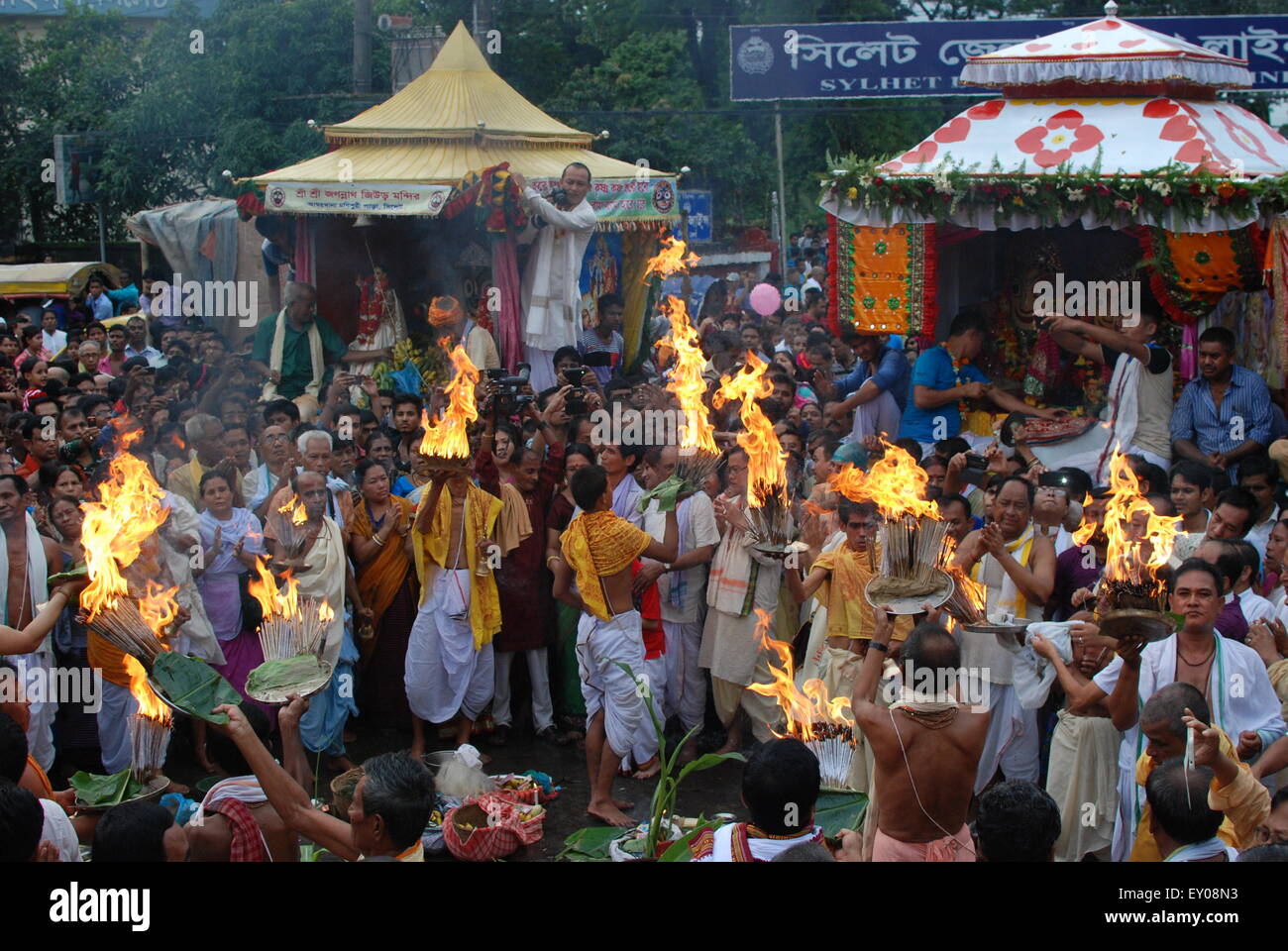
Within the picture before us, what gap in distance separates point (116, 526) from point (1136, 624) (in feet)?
13.2

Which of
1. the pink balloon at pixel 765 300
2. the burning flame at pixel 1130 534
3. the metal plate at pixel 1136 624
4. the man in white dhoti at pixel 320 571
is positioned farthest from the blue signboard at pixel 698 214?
the metal plate at pixel 1136 624

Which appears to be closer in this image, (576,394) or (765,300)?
(576,394)

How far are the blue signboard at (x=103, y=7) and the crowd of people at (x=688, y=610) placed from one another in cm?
1761

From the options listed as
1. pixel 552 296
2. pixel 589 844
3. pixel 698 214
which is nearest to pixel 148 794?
pixel 589 844

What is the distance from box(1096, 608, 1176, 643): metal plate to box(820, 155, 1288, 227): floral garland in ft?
14.2

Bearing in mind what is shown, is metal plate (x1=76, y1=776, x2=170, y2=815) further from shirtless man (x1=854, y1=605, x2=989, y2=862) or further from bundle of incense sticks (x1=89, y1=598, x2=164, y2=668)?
shirtless man (x1=854, y1=605, x2=989, y2=862)

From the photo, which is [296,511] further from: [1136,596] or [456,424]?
[1136,596]

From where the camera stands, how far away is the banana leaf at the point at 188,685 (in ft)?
15.8

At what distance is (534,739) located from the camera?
25.8ft

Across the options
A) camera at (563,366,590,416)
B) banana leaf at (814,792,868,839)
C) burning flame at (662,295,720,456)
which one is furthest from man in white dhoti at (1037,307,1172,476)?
banana leaf at (814,792,868,839)

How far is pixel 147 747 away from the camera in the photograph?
19.0 ft

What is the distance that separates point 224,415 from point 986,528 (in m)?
5.08

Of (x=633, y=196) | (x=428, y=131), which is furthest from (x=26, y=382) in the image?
(x=633, y=196)
